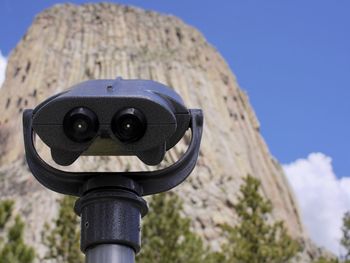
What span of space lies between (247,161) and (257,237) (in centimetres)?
5301

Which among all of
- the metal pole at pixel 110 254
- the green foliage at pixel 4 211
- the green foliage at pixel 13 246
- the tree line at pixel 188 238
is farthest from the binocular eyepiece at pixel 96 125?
the tree line at pixel 188 238

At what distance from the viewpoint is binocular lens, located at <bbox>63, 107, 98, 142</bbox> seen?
193 cm

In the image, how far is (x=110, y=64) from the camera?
72812 millimetres

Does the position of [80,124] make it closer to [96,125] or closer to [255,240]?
[96,125]

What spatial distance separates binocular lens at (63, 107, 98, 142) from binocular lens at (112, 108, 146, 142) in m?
0.06

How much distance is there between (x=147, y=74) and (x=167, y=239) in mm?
52025

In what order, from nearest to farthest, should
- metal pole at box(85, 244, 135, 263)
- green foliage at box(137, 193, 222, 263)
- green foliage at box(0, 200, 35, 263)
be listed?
metal pole at box(85, 244, 135, 263), green foliage at box(0, 200, 35, 263), green foliage at box(137, 193, 222, 263)

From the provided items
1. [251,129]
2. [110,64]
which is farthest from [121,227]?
[251,129]

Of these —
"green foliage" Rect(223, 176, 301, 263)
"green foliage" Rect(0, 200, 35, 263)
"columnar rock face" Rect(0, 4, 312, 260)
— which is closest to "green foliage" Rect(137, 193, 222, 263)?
"green foliage" Rect(223, 176, 301, 263)

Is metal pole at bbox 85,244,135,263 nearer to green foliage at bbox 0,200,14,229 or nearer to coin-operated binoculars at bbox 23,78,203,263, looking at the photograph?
coin-operated binoculars at bbox 23,78,203,263

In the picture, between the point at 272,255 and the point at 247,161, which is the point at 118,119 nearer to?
the point at 272,255

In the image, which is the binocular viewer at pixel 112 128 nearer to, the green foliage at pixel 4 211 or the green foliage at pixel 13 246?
the green foliage at pixel 13 246

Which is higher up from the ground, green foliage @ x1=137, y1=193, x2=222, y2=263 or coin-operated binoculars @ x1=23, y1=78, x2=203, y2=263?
green foliage @ x1=137, y1=193, x2=222, y2=263

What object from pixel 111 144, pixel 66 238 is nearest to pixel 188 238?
pixel 66 238
